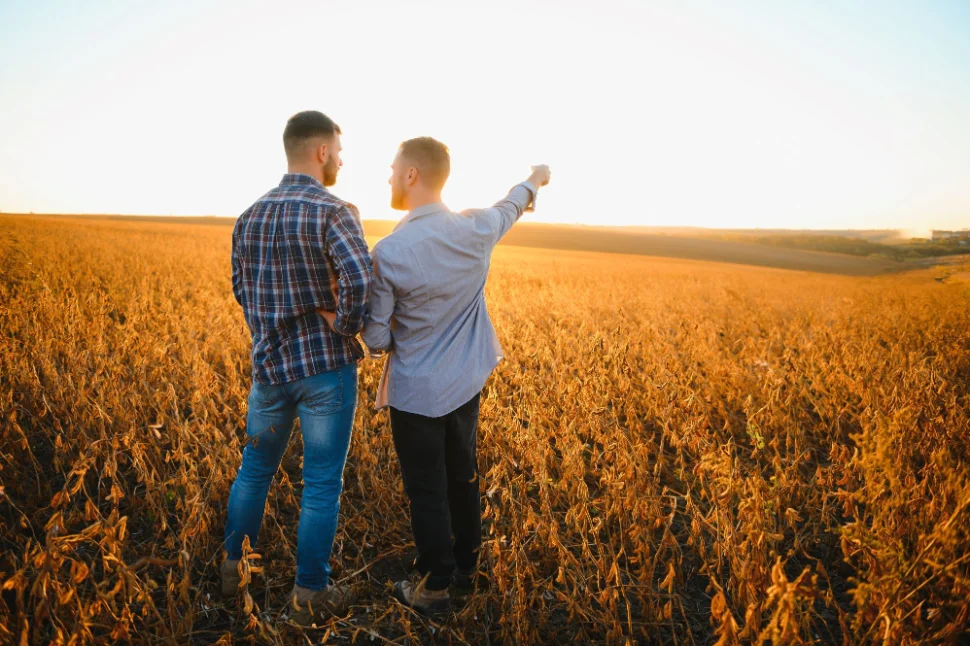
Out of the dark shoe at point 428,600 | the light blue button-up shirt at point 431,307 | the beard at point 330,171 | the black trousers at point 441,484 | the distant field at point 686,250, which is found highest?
the distant field at point 686,250

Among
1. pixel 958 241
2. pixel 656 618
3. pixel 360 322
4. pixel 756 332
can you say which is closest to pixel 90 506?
pixel 360 322

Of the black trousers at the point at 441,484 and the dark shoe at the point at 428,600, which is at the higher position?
the black trousers at the point at 441,484

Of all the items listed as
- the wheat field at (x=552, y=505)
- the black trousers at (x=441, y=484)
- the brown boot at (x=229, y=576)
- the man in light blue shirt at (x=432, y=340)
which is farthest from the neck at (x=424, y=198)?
the brown boot at (x=229, y=576)

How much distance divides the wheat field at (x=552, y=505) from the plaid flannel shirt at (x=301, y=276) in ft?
2.45

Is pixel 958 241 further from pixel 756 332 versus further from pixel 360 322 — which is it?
pixel 360 322

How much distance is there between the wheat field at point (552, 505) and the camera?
6.20 ft

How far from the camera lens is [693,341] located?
596 cm

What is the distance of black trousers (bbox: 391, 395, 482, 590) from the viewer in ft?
7.84

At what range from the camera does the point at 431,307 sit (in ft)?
7.51

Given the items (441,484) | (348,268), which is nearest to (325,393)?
(348,268)

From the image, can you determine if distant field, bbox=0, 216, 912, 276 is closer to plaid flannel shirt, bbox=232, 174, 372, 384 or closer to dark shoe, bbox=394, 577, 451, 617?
plaid flannel shirt, bbox=232, 174, 372, 384

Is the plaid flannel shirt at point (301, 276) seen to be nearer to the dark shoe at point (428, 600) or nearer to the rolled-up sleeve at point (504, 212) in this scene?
the rolled-up sleeve at point (504, 212)

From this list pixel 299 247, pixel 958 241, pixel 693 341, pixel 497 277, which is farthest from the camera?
pixel 958 241

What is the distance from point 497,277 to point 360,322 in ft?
46.2
